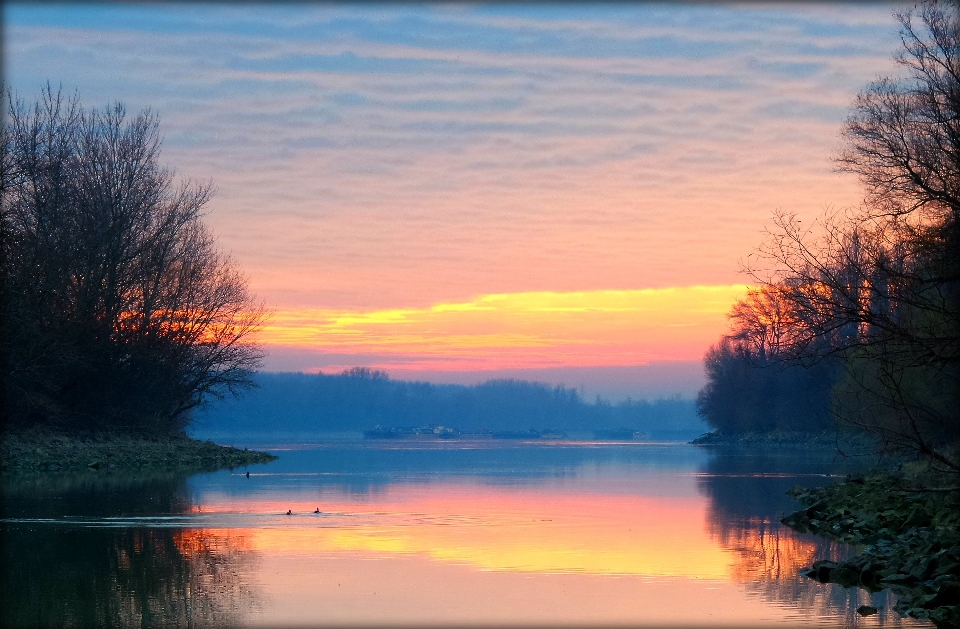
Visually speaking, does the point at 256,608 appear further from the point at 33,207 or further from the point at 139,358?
the point at 139,358

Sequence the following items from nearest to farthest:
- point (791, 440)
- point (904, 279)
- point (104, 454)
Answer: point (904, 279) → point (104, 454) → point (791, 440)

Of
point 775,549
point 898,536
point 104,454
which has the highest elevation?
point 104,454

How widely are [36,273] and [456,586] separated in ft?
102

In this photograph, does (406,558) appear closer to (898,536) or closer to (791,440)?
(898,536)

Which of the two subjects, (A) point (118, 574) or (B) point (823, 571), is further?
(B) point (823, 571)

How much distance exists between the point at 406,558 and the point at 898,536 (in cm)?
849

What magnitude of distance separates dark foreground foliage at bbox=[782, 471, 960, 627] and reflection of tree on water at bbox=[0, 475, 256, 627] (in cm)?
833

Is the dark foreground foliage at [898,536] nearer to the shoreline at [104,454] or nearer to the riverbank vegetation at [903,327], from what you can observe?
the riverbank vegetation at [903,327]

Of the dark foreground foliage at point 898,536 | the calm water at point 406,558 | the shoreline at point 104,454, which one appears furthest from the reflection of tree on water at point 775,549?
the shoreline at point 104,454

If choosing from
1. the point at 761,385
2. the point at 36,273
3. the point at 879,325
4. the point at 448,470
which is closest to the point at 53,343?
the point at 36,273

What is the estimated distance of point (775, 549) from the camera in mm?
20703

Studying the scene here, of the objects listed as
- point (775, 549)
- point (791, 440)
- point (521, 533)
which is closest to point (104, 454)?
point (521, 533)

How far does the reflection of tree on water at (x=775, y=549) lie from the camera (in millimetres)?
14938

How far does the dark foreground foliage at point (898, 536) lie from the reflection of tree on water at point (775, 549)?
410mm
